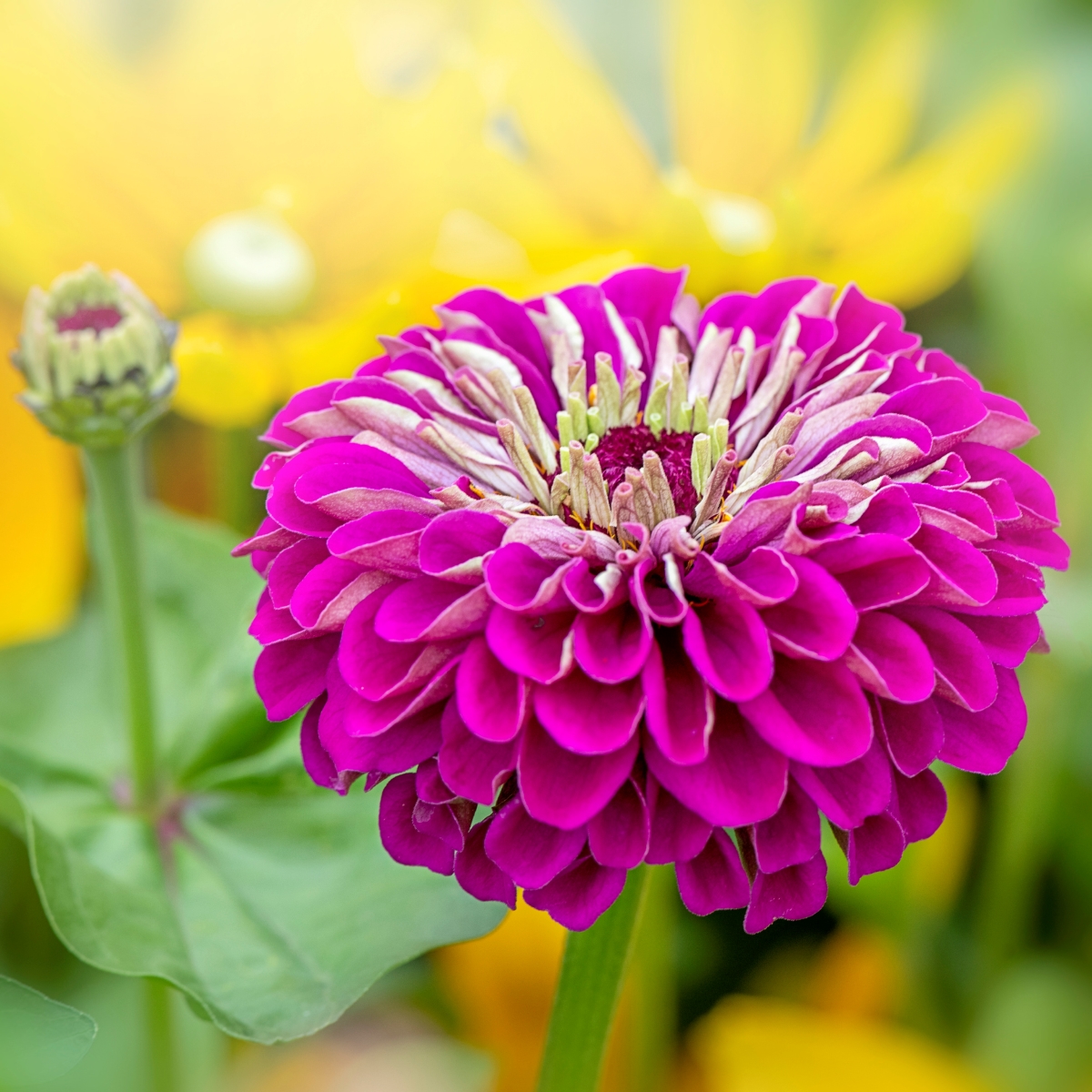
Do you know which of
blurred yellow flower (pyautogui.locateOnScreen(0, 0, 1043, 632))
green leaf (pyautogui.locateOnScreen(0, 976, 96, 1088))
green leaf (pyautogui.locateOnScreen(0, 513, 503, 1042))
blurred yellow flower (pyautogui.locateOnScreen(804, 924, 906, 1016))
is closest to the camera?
green leaf (pyautogui.locateOnScreen(0, 976, 96, 1088))

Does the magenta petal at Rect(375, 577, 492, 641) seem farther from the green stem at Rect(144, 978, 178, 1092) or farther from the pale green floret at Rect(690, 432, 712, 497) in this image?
the green stem at Rect(144, 978, 178, 1092)

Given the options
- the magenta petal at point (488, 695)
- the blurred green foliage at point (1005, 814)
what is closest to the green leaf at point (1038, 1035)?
the blurred green foliage at point (1005, 814)

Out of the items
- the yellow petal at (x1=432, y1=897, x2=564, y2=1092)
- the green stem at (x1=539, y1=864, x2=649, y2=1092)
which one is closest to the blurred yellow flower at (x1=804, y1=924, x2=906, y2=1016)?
the yellow petal at (x1=432, y1=897, x2=564, y2=1092)

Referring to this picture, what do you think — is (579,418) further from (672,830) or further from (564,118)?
(564,118)

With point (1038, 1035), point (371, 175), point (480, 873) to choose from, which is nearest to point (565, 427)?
point (480, 873)

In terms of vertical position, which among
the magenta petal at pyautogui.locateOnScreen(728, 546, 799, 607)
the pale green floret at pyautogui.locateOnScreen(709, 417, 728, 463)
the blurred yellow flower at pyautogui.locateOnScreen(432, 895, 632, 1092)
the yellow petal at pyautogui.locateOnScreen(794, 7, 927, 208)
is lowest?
the blurred yellow flower at pyautogui.locateOnScreen(432, 895, 632, 1092)

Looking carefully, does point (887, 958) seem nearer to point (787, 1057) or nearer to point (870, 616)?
point (787, 1057)
